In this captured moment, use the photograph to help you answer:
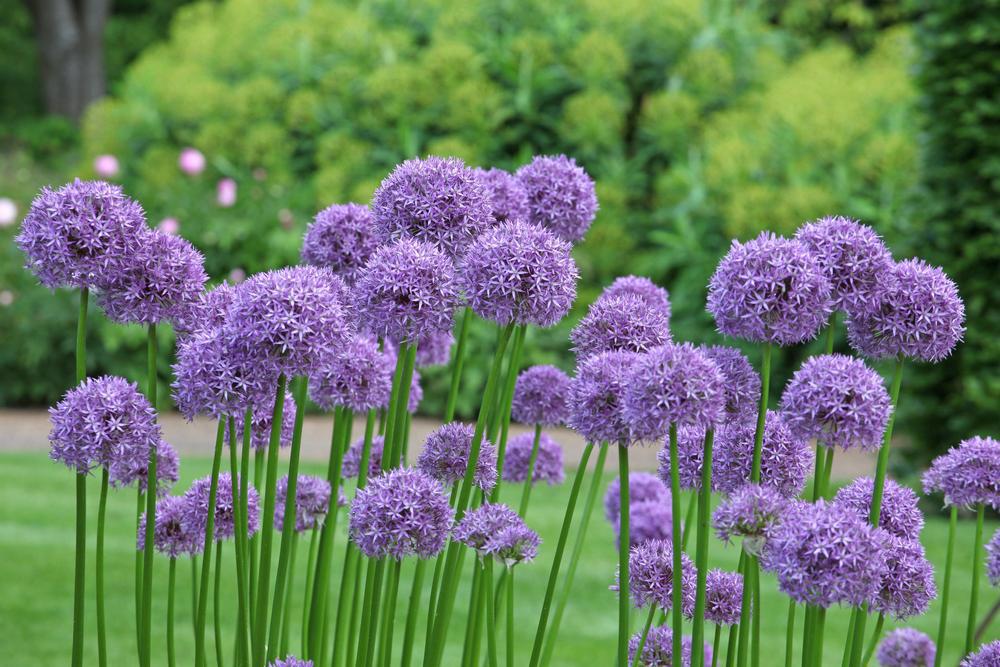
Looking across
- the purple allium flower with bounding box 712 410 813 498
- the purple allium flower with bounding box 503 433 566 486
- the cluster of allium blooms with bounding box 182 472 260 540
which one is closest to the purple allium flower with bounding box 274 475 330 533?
the cluster of allium blooms with bounding box 182 472 260 540

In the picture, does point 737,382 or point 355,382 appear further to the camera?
point 355,382

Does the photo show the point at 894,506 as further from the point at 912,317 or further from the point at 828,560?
the point at 828,560

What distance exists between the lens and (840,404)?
1.55 meters

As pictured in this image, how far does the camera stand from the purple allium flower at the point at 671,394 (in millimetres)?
1485

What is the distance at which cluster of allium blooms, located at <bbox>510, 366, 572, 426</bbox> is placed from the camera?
2.32 m

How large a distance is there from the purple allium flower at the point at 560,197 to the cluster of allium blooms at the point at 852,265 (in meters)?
0.61

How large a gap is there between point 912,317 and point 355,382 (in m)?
0.92

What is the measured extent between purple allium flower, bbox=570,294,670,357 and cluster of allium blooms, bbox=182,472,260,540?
0.68 metres

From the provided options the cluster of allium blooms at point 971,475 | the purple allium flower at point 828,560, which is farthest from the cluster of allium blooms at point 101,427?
the cluster of allium blooms at point 971,475

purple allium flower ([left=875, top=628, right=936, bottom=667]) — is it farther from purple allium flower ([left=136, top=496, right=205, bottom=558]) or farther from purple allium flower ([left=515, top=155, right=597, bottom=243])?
purple allium flower ([left=136, top=496, right=205, bottom=558])

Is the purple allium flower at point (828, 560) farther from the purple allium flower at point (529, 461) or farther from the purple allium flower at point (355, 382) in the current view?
the purple allium flower at point (529, 461)

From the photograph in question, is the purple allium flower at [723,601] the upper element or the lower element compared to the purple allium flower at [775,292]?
lower

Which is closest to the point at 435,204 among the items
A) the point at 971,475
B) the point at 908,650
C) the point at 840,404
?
the point at 840,404

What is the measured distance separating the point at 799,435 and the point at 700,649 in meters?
0.33
